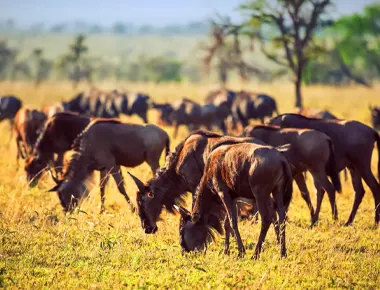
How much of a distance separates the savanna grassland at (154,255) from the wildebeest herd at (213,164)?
0.28m

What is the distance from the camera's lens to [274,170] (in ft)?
23.2

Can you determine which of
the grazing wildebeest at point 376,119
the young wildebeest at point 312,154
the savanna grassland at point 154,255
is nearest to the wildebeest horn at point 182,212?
the savanna grassland at point 154,255

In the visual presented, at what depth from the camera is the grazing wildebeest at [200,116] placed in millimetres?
22719

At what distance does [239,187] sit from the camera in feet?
24.2

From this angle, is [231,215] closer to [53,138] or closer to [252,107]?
[53,138]

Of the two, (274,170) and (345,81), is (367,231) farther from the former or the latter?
(345,81)

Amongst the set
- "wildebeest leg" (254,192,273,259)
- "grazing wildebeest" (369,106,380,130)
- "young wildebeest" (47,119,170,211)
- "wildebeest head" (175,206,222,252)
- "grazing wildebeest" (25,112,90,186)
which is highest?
"wildebeest leg" (254,192,273,259)

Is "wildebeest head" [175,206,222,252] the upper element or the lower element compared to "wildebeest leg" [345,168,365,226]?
upper

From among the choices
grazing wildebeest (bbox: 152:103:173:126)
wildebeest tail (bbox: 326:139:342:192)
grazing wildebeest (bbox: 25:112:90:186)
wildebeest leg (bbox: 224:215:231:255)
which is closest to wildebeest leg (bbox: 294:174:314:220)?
wildebeest tail (bbox: 326:139:342:192)

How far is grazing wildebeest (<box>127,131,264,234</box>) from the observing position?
855 cm

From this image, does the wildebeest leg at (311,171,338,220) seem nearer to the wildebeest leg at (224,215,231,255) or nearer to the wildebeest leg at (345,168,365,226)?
the wildebeest leg at (345,168,365,226)

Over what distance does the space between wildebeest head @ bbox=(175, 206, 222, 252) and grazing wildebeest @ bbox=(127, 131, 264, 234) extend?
90 centimetres

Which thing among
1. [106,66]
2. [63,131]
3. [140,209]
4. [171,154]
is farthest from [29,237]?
[106,66]

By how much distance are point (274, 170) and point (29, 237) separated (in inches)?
127
